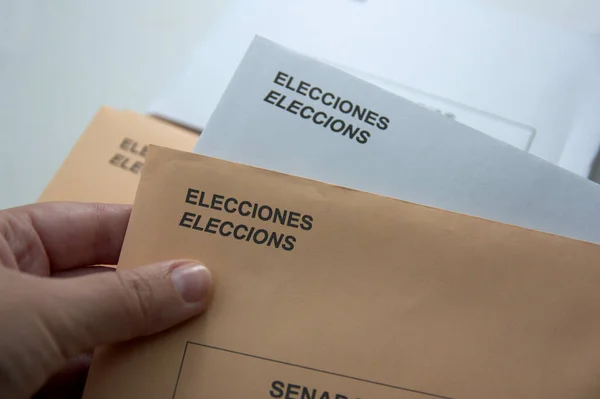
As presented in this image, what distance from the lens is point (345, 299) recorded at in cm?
32

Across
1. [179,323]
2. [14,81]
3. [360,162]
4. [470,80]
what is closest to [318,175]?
[360,162]

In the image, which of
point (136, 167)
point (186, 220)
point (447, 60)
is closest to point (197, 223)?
point (186, 220)

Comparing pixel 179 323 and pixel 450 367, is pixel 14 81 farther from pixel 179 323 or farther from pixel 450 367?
pixel 450 367

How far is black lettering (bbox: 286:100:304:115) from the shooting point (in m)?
0.37

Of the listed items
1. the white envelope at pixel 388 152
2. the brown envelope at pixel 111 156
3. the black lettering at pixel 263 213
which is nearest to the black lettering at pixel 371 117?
the white envelope at pixel 388 152

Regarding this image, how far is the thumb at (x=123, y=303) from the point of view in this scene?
0.29 metres

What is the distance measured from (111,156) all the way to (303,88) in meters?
0.24

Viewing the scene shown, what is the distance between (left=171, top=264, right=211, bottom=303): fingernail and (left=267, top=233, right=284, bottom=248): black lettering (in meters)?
0.04

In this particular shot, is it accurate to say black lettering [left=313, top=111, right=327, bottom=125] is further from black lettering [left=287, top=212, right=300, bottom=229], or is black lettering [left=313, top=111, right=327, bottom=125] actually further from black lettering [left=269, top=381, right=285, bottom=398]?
black lettering [left=269, top=381, right=285, bottom=398]

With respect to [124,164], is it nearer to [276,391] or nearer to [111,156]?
[111,156]

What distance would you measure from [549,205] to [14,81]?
0.59 m

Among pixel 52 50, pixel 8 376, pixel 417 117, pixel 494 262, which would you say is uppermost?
pixel 52 50

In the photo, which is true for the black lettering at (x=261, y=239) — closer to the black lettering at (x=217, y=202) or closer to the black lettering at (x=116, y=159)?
the black lettering at (x=217, y=202)

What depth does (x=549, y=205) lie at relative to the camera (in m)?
0.36
